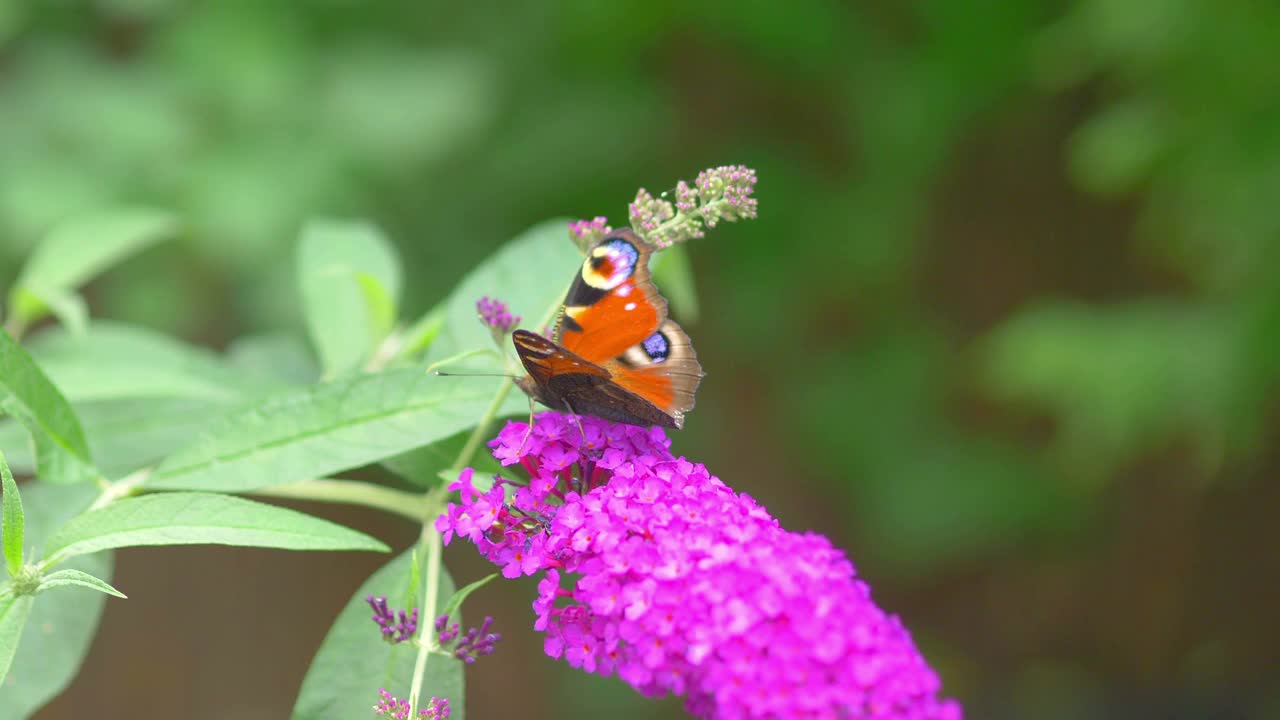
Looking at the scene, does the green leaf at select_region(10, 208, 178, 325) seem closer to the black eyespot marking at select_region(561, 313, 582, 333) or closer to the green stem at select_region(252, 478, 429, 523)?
the green stem at select_region(252, 478, 429, 523)

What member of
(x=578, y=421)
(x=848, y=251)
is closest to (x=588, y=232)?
(x=578, y=421)

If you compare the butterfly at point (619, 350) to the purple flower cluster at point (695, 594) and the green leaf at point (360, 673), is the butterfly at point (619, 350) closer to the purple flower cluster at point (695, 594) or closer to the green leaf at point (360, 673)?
the purple flower cluster at point (695, 594)

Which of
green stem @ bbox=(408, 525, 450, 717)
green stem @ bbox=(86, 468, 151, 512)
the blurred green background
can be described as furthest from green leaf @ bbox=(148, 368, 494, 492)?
the blurred green background

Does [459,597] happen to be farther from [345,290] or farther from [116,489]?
[345,290]

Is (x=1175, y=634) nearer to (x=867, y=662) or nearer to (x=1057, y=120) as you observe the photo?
(x=1057, y=120)


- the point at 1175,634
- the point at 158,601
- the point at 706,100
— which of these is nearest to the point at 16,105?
the point at 158,601

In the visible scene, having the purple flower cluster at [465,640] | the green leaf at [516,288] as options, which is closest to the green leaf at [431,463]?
the green leaf at [516,288]
